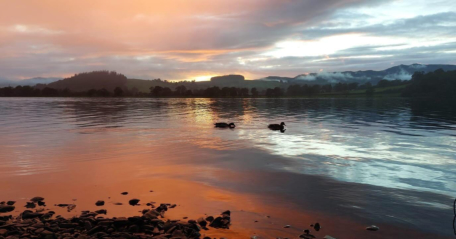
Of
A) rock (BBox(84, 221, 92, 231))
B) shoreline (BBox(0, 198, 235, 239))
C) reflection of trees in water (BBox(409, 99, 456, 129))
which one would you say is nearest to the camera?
shoreline (BBox(0, 198, 235, 239))

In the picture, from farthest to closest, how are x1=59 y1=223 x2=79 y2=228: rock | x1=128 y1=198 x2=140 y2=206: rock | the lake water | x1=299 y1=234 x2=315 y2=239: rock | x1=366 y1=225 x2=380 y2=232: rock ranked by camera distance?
x1=128 y1=198 x2=140 y2=206: rock < the lake water < x1=366 y1=225 x2=380 y2=232: rock < x1=59 y1=223 x2=79 y2=228: rock < x1=299 y1=234 x2=315 y2=239: rock

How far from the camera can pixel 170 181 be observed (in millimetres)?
17125

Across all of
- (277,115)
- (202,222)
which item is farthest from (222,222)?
(277,115)

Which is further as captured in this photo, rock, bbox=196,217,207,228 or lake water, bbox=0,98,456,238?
lake water, bbox=0,98,456,238

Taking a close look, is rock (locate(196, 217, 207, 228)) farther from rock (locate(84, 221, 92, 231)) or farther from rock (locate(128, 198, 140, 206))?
rock (locate(84, 221, 92, 231))

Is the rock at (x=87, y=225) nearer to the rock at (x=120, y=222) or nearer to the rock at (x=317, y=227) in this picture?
the rock at (x=120, y=222)

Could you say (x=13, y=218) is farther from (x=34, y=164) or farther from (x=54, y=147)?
(x=54, y=147)

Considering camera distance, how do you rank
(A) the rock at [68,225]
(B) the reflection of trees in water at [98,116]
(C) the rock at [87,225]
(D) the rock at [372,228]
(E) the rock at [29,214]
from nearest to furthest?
(C) the rock at [87,225], (A) the rock at [68,225], (D) the rock at [372,228], (E) the rock at [29,214], (B) the reflection of trees in water at [98,116]

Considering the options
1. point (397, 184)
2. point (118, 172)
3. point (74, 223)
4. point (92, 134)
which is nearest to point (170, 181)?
point (118, 172)

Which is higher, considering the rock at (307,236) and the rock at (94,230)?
the rock at (94,230)

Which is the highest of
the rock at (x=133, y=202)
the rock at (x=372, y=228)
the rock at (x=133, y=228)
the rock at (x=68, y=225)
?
the rock at (x=68, y=225)

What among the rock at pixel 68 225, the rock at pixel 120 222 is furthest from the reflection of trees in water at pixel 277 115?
the rock at pixel 120 222

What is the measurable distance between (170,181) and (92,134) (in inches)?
885

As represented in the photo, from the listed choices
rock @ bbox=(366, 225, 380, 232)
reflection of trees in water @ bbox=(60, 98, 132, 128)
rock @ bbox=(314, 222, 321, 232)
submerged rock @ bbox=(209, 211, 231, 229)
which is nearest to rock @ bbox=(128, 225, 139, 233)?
submerged rock @ bbox=(209, 211, 231, 229)
